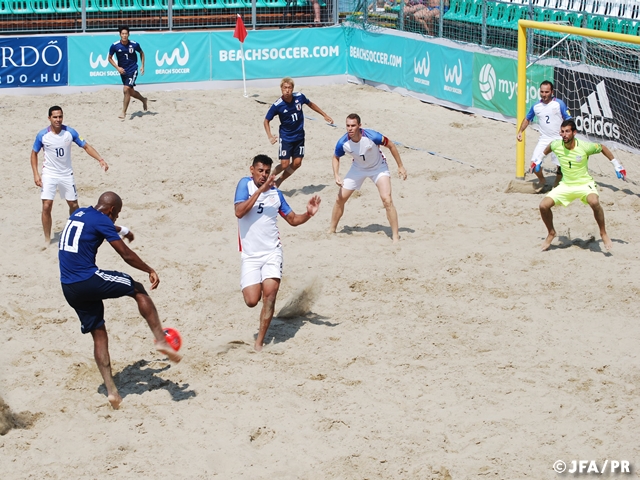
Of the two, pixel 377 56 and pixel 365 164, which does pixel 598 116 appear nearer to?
pixel 365 164

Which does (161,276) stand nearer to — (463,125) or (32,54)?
(463,125)

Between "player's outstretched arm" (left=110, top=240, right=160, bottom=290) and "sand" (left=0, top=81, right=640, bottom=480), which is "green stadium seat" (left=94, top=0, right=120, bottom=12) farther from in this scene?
"player's outstretched arm" (left=110, top=240, right=160, bottom=290)

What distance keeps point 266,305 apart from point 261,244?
591 millimetres

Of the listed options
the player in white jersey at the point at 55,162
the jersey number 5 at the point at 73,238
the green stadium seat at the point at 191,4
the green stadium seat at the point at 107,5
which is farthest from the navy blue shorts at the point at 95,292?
the green stadium seat at the point at 191,4

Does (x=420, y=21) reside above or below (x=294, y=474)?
above

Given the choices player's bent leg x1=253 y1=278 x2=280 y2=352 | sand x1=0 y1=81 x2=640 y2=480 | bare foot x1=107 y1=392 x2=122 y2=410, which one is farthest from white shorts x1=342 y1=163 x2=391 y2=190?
bare foot x1=107 y1=392 x2=122 y2=410

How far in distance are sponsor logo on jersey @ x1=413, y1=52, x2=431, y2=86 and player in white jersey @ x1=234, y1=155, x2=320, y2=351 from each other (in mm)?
11527

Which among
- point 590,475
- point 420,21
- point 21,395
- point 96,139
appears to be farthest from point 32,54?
point 590,475

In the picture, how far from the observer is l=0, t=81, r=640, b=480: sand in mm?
6719

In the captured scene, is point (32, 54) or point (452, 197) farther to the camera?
point (32, 54)

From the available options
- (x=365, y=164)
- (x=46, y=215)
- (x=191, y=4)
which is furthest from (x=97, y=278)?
(x=191, y=4)

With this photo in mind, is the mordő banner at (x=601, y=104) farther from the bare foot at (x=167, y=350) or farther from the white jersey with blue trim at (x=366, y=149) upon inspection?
the bare foot at (x=167, y=350)

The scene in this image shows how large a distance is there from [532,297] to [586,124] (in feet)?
21.8

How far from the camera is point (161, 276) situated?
10.4 metres
